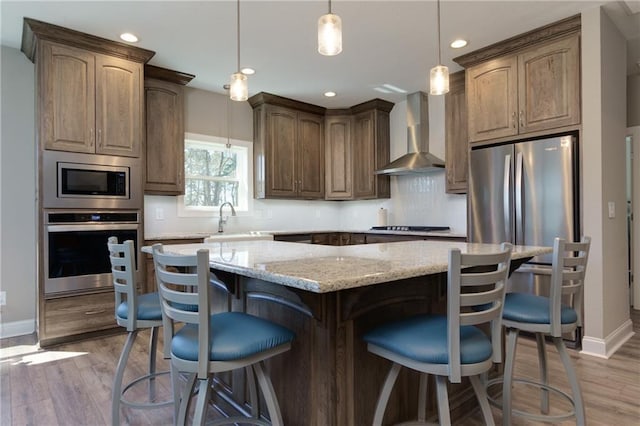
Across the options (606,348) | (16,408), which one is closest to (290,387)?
(16,408)

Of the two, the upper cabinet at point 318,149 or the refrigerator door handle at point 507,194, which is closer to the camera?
the refrigerator door handle at point 507,194

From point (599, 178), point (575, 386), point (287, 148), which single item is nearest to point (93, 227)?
point (287, 148)

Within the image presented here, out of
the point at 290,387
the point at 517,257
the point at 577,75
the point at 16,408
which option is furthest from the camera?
the point at 577,75

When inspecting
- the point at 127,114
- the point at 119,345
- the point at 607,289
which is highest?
the point at 127,114

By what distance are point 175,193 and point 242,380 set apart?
268 cm

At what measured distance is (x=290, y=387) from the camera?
1.58 metres

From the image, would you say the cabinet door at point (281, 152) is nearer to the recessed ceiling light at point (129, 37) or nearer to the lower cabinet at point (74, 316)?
the recessed ceiling light at point (129, 37)

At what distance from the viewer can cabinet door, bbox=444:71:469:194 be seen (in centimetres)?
399

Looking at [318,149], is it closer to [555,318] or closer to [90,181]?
[90,181]

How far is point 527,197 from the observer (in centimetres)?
310

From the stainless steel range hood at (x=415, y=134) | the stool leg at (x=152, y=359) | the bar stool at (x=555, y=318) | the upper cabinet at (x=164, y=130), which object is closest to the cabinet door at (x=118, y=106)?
the upper cabinet at (x=164, y=130)

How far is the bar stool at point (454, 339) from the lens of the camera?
Answer: 3.87 feet

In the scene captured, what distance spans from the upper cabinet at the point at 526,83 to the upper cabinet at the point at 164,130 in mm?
2971

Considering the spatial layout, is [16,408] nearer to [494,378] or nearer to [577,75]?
[494,378]
